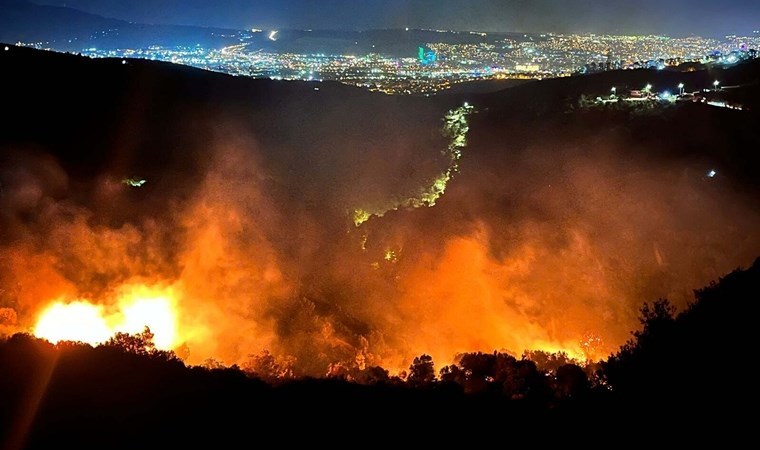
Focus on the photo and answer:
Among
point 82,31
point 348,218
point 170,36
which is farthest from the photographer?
point 170,36

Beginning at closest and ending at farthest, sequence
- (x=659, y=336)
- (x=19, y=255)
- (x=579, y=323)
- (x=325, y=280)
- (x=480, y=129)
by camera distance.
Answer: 1. (x=659, y=336)
2. (x=19, y=255)
3. (x=579, y=323)
4. (x=325, y=280)
5. (x=480, y=129)

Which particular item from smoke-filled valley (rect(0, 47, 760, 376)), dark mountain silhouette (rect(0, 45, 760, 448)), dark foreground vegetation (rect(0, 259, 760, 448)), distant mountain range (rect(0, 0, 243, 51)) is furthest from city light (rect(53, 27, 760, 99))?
dark foreground vegetation (rect(0, 259, 760, 448))

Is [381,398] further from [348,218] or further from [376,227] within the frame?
[348,218]

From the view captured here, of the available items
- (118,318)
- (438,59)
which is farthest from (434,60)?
(118,318)

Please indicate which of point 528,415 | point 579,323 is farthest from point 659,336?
point 579,323

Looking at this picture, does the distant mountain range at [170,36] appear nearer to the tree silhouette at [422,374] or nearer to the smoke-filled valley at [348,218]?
the smoke-filled valley at [348,218]

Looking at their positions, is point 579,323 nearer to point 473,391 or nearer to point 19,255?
point 473,391

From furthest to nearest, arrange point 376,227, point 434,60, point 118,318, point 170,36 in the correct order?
point 170,36, point 434,60, point 376,227, point 118,318
